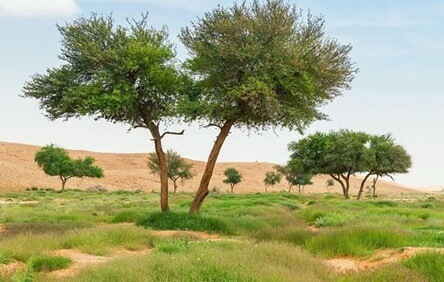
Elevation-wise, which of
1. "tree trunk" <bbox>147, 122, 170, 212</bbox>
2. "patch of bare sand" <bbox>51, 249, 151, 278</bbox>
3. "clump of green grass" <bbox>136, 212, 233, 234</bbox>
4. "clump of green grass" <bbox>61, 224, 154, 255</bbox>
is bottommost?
"patch of bare sand" <bbox>51, 249, 151, 278</bbox>

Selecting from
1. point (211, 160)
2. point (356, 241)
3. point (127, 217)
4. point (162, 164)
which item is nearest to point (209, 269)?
point (356, 241)

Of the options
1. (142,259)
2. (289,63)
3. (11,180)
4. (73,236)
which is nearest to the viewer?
(142,259)

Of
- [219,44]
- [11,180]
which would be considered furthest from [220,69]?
[11,180]

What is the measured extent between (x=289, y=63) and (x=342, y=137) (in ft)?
142

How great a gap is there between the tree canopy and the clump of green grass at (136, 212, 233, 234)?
4059 centimetres

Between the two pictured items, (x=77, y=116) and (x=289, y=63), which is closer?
(x=289, y=63)

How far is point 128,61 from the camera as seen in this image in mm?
24297

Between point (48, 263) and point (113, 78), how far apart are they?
14.6 metres

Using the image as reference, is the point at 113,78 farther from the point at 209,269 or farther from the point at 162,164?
the point at 209,269

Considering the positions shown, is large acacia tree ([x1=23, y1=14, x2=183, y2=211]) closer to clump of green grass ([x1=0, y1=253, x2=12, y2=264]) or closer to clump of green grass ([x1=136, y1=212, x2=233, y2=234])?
clump of green grass ([x1=136, y1=212, x2=233, y2=234])

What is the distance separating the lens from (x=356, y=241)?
593 inches

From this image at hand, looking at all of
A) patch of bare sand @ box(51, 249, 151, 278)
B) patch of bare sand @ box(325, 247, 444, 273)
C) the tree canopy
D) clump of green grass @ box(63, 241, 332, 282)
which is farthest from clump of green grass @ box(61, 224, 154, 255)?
the tree canopy

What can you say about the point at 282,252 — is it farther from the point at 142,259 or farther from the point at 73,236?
the point at 73,236

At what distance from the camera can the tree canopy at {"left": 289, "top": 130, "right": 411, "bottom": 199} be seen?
203 feet
